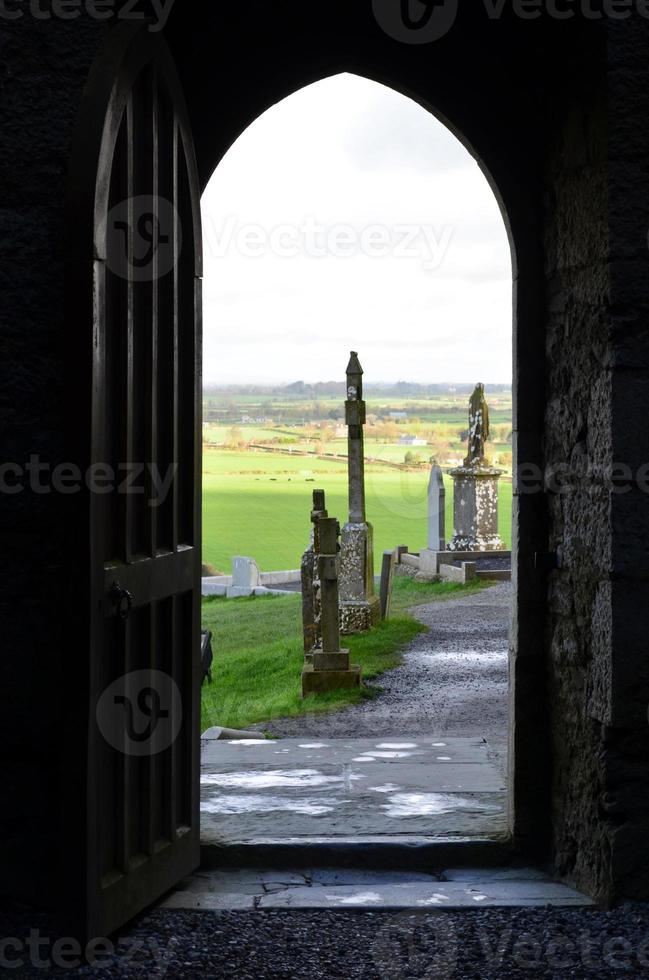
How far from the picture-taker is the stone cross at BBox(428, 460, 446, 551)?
16156 millimetres

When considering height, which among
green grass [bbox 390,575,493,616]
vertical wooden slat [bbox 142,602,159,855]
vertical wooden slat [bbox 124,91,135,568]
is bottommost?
green grass [bbox 390,575,493,616]

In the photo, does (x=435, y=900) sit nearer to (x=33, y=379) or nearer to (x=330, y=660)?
(x=33, y=379)

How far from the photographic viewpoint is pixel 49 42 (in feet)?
9.78

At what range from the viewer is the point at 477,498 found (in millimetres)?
16219

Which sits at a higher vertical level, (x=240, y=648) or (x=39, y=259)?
(x=39, y=259)

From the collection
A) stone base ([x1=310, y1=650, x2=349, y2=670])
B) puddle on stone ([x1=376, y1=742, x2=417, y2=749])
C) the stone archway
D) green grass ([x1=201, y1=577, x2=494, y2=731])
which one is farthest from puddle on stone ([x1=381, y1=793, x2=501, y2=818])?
stone base ([x1=310, y1=650, x2=349, y2=670])

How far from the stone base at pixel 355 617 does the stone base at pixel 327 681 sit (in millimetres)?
A: 2542

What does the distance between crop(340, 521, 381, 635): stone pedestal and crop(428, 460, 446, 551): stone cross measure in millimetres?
5067

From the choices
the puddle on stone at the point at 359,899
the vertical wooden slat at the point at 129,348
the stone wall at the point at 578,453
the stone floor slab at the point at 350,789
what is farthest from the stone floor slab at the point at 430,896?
the vertical wooden slat at the point at 129,348

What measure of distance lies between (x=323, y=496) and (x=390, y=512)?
9.66 metres

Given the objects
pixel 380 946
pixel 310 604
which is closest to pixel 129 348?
pixel 380 946

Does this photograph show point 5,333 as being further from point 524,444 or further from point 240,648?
point 240,648

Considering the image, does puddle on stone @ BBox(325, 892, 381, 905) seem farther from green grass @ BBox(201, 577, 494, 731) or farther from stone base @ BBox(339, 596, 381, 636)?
stone base @ BBox(339, 596, 381, 636)

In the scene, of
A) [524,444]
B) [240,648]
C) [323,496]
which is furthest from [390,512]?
[524,444]
